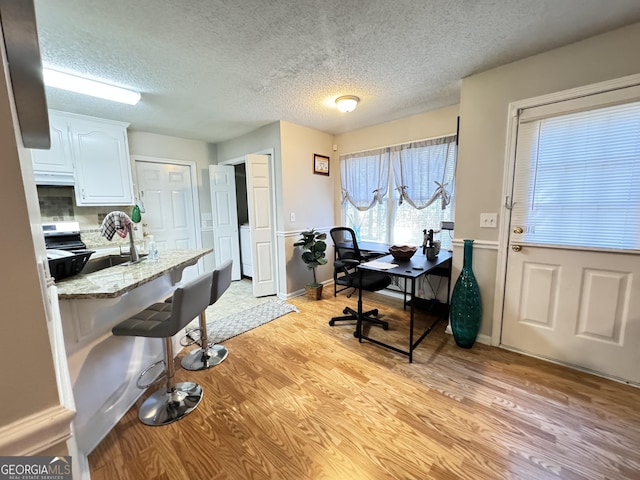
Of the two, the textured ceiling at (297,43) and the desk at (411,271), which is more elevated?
the textured ceiling at (297,43)

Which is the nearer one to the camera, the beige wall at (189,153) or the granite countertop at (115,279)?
the granite countertop at (115,279)

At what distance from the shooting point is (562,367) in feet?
6.70

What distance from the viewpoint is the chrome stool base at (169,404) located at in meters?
1.61

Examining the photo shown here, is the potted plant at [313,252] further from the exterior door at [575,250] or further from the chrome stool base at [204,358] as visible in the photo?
the exterior door at [575,250]

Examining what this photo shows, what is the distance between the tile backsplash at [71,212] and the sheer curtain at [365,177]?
3.19 meters

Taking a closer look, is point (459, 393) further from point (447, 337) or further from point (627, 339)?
point (627, 339)

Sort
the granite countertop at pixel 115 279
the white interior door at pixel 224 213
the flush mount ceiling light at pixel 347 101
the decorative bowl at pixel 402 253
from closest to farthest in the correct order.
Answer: the granite countertop at pixel 115 279 < the decorative bowl at pixel 402 253 < the flush mount ceiling light at pixel 347 101 < the white interior door at pixel 224 213

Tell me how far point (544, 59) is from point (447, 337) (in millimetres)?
2505

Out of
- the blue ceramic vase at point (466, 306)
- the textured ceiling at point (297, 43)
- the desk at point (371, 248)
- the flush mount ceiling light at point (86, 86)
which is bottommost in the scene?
the blue ceramic vase at point (466, 306)

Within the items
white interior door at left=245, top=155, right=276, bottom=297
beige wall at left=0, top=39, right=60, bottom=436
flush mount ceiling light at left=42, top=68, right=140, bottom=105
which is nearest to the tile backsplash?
flush mount ceiling light at left=42, top=68, right=140, bottom=105

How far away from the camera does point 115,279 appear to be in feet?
4.83

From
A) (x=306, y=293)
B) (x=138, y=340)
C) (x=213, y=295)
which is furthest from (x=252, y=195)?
(x=138, y=340)

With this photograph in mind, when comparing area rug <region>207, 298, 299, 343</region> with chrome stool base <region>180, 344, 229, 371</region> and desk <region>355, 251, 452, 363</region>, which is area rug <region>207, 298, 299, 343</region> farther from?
desk <region>355, 251, 452, 363</region>

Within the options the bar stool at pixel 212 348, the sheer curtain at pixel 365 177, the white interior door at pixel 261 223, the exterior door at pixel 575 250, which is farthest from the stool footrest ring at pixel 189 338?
the exterior door at pixel 575 250
